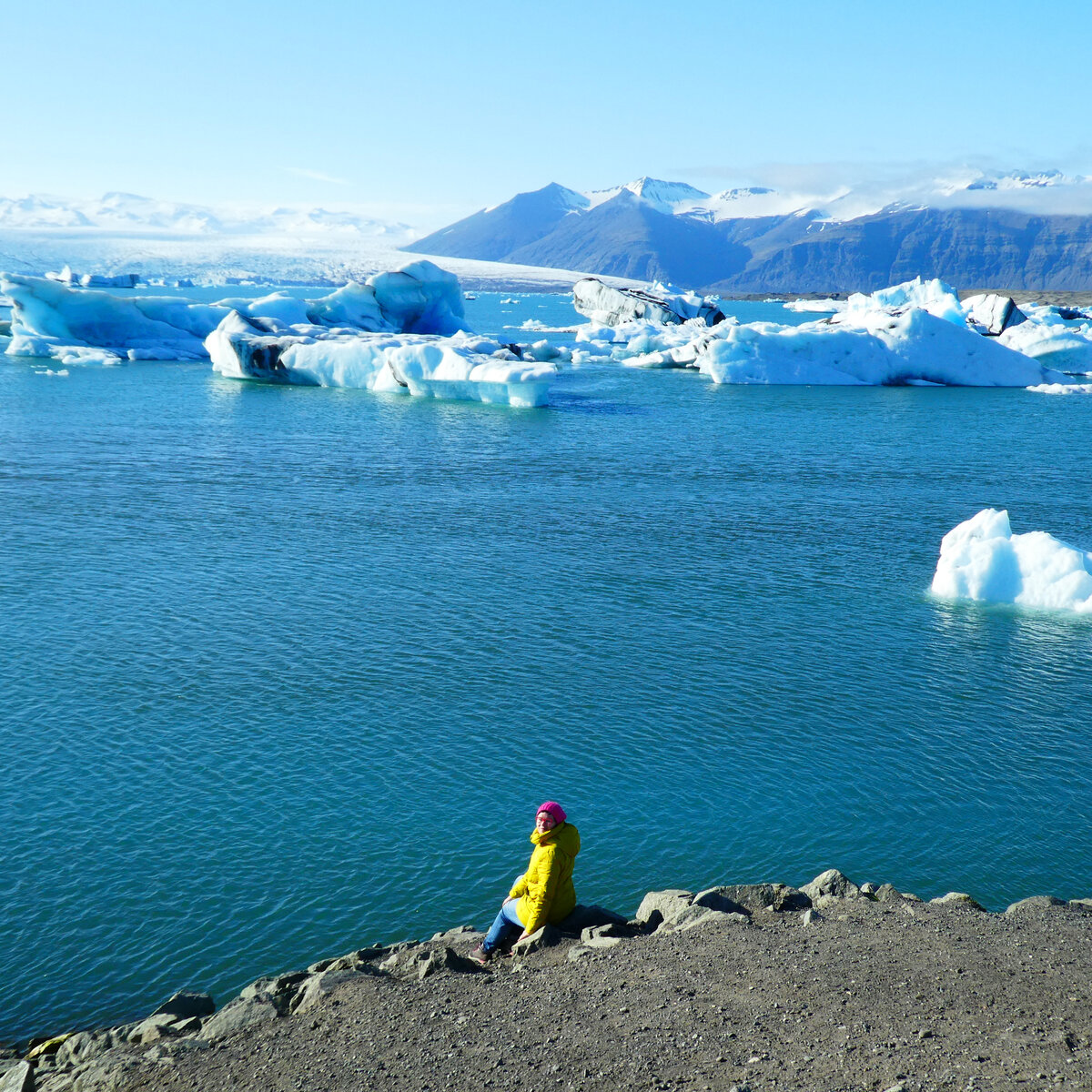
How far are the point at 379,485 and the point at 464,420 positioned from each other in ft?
28.7

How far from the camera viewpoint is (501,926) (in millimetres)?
5863

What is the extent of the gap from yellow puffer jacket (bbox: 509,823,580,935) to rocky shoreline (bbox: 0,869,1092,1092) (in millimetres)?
100

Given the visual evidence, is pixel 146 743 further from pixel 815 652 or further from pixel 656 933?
pixel 815 652

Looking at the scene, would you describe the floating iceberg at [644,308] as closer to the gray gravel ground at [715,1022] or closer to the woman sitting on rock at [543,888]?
the woman sitting on rock at [543,888]

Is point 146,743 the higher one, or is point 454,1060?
point 454,1060

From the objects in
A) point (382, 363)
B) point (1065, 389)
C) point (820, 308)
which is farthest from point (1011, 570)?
point (820, 308)

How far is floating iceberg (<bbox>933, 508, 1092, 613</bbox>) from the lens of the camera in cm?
1314

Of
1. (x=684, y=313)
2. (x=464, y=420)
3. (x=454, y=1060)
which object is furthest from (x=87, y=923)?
(x=684, y=313)

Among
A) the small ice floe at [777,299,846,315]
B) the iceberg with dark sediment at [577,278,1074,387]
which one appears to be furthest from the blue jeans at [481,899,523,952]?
the small ice floe at [777,299,846,315]

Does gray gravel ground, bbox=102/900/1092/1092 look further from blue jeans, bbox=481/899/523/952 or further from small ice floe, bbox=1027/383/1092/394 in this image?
small ice floe, bbox=1027/383/1092/394

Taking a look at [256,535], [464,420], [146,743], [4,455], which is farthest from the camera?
[464,420]

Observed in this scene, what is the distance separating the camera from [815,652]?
11547mm

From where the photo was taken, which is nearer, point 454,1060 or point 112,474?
point 454,1060

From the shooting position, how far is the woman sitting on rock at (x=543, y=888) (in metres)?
5.58
